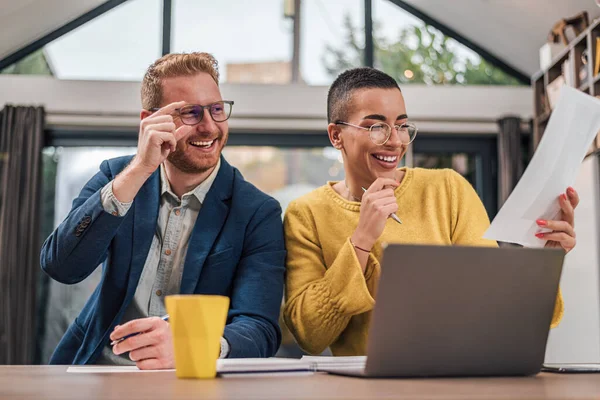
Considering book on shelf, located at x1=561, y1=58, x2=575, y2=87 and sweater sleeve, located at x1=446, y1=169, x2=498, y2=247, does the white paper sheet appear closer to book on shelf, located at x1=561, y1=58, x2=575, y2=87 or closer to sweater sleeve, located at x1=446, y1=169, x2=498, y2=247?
sweater sleeve, located at x1=446, y1=169, x2=498, y2=247

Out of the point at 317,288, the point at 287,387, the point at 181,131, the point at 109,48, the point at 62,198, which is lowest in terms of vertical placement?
the point at 287,387

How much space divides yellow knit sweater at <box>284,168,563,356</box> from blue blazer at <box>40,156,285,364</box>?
0.05 metres

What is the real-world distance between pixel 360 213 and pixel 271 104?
10.9 feet

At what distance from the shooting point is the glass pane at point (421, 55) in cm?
500

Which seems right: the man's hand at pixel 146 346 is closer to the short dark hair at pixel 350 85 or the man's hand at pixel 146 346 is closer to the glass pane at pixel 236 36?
the short dark hair at pixel 350 85

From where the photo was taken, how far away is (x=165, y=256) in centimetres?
166

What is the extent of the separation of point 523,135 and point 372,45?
1.30m

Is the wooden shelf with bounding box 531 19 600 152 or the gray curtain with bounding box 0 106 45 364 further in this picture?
the gray curtain with bounding box 0 106 45 364

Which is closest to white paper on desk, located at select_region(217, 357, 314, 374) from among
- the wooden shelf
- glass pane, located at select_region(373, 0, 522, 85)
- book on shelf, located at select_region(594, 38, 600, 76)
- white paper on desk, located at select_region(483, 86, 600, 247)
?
white paper on desk, located at select_region(483, 86, 600, 247)

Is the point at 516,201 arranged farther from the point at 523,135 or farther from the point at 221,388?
the point at 523,135

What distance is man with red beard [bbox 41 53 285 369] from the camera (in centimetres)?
149

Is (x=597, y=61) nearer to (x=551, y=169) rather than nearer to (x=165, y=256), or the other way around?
(x=551, y=169)

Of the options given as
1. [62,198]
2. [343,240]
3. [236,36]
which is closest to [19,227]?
[62,198]

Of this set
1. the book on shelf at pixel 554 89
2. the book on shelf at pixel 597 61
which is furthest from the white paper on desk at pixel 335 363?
the book on shelf at pixel 554 89
